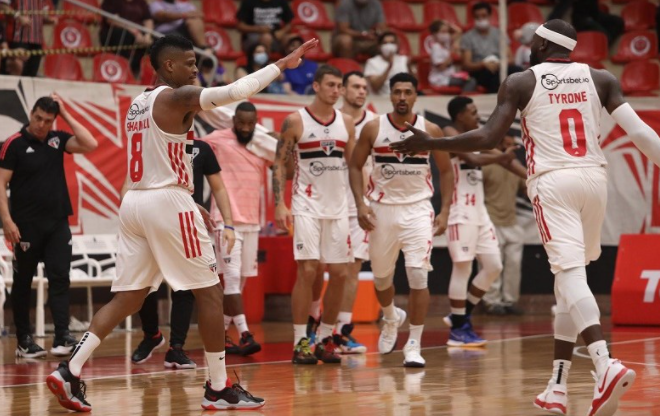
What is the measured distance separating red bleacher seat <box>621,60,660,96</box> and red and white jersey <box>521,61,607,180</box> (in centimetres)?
1127

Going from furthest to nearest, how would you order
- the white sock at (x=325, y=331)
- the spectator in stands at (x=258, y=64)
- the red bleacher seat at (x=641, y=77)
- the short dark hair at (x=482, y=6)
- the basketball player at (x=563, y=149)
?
the short dark hair at (x=482, y=6), the red bleacher seat at (x=641, y=77), the spectator in stands at (x=258, y=64), the white sock at (x=325, y=331), the basketball player at (x=563, y=149)

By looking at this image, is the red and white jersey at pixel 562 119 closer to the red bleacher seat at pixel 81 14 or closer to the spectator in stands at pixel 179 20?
the spectator in stands at pixel 179 20

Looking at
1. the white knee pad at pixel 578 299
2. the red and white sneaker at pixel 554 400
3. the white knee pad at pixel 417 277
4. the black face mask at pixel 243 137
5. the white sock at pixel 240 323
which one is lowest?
the white sock at pixel 240 323

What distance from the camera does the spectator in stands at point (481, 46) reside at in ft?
55.3

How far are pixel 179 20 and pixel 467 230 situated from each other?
6.79 m

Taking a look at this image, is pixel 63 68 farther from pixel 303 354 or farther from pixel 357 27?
pixel 303 354

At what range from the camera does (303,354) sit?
9516mm

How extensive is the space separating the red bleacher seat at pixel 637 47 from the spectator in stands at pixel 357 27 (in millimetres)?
4215

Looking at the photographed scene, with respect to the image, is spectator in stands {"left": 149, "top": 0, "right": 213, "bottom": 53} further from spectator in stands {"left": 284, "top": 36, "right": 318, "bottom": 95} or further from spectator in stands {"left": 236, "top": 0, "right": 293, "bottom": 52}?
spectator in stands {"left": 284, "top": 36, "right": 318, "bottom": 95}

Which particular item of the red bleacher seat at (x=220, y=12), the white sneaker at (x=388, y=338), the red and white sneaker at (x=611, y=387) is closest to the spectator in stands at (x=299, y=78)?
the red bleacher seat at (x=220, y=12)

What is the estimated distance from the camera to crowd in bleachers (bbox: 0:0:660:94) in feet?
50.3

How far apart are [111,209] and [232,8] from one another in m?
5.78

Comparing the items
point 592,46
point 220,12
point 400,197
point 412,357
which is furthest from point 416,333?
point 592,46

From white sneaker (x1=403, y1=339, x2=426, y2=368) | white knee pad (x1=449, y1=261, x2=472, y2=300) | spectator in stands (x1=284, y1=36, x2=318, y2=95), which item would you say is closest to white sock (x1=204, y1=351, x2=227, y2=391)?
white sneaker (x1=403, y1=339, x2=426, y2=368)
